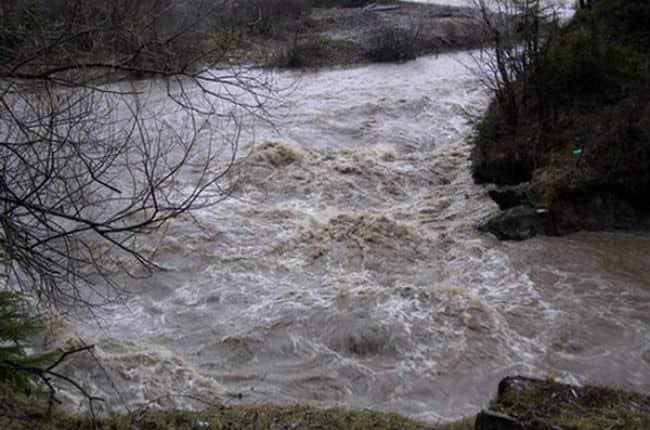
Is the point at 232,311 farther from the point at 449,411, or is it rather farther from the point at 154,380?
the point at 449,411

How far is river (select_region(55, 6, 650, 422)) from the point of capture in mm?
6387

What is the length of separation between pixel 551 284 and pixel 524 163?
325 centimetres

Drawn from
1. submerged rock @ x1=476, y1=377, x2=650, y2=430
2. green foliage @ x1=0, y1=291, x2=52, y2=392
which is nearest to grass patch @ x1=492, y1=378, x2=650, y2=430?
submerged rock @ x1=476, y1=377, x2=650, y2=430

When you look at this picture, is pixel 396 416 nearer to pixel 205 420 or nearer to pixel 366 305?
pixel 205 420

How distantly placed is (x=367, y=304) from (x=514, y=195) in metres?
3.75

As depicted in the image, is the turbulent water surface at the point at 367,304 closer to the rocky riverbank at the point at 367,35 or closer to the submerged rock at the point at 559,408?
the submerged rock at the point at 559,408

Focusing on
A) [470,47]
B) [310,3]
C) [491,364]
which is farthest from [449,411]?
[310,3]

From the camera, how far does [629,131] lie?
31.3 ft

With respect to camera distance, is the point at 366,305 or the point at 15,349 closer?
the point at 15,349

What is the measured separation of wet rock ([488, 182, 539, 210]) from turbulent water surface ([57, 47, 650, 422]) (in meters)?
0.20

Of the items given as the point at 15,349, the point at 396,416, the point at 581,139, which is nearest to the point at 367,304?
the point at 396,416

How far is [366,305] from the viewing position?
7.82 metres

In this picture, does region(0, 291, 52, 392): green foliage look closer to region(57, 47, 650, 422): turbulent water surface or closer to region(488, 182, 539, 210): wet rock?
region(57, 47, 650, 422): turbulent water surface

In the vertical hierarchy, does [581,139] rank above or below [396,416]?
above
